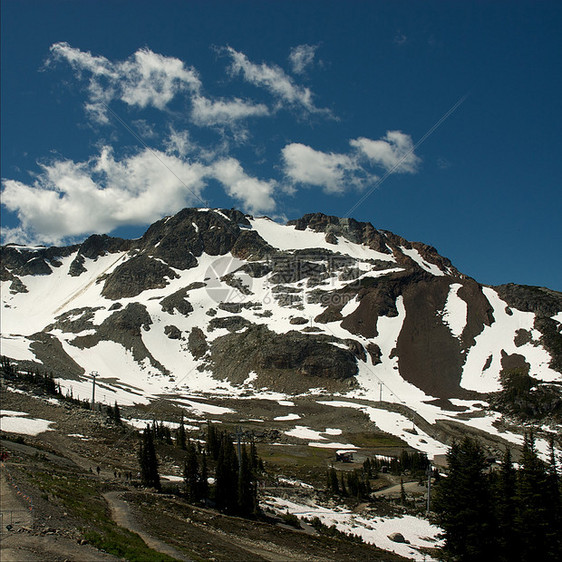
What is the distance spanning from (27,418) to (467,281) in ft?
571

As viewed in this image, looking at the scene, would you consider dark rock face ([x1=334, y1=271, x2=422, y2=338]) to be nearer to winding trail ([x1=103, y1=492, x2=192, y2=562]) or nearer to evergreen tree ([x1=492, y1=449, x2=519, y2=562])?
evergreen tree ([x1=492, y1=449, x2=519, y2=562])

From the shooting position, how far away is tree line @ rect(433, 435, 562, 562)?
25.5 metres

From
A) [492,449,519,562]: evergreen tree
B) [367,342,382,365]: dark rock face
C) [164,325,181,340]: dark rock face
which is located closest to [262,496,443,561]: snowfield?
[492,449,519,562]: evergreen tree

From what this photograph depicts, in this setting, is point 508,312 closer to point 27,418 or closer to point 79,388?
point 79,388

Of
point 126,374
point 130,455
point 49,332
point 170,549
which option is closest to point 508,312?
point 126,374

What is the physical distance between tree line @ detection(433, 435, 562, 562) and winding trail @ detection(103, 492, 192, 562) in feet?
58.8

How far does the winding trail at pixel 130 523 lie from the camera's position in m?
22.3

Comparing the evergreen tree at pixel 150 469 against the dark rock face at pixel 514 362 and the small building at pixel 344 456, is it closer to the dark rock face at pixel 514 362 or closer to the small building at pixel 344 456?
the small building at pixel 344 456

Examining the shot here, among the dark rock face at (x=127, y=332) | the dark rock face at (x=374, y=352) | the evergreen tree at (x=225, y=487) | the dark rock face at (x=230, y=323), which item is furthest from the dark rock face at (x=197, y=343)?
the evergreen tree at (x=225, y=487)

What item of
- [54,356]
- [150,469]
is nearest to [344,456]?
[150,469]

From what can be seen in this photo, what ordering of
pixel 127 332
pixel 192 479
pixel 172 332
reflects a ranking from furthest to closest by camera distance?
pixel 172 332, pixel 127 332, pixel 192 479

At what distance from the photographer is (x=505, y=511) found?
90.0ft

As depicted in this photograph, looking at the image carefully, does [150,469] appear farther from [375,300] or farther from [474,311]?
[474,311]

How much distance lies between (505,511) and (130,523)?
23.4 meters
